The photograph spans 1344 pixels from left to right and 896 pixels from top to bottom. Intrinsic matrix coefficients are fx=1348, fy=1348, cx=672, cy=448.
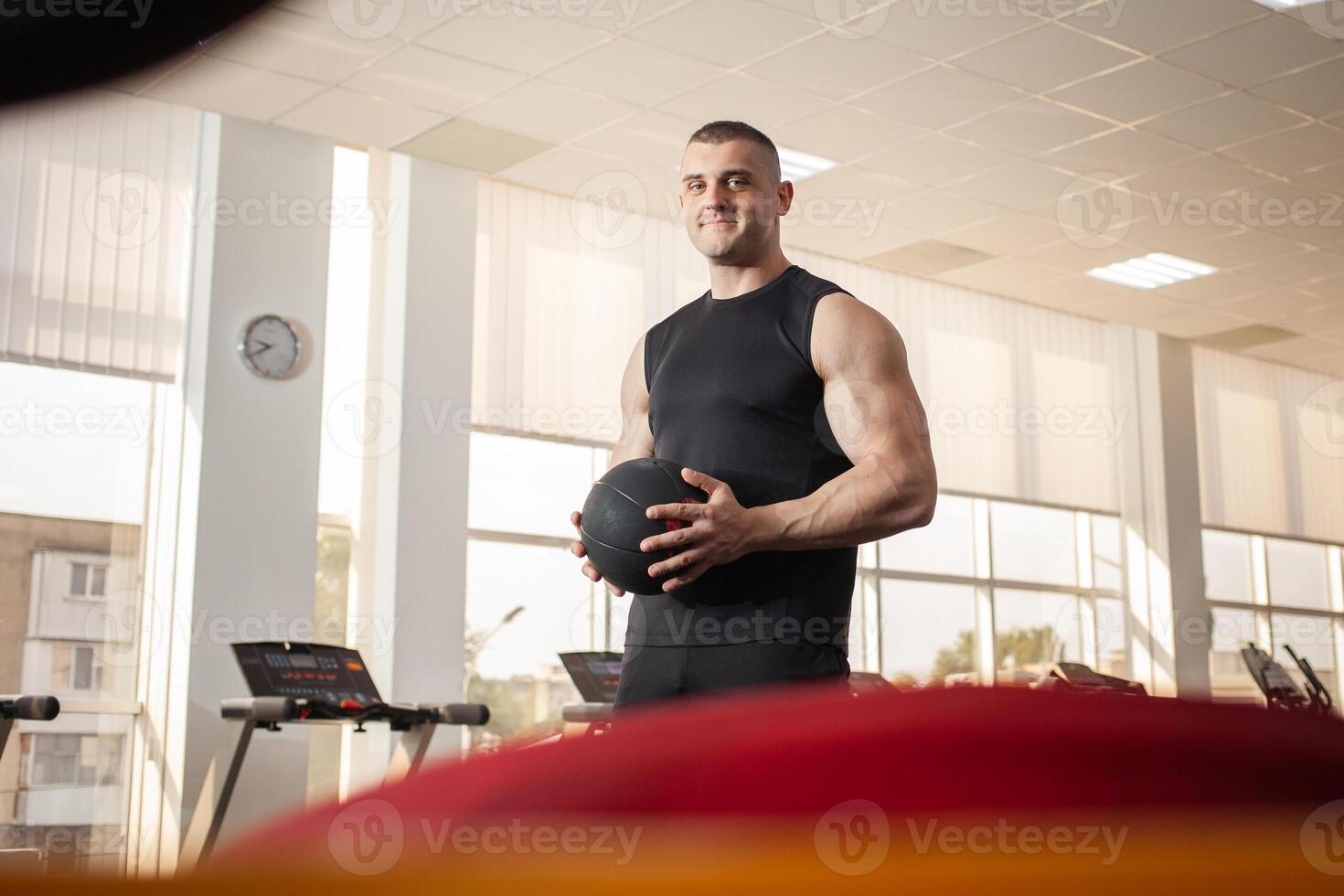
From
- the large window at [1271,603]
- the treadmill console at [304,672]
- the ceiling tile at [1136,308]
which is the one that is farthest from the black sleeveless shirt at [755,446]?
the large window at [1271,603]

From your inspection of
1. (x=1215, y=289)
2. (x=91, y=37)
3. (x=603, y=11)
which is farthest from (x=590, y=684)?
(x=91, y=37)

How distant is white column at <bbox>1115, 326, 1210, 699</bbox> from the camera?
10617mm

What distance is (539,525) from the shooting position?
8.19 metres

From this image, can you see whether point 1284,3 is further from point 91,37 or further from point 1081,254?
point 91,37

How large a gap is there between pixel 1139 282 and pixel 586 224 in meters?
4.18

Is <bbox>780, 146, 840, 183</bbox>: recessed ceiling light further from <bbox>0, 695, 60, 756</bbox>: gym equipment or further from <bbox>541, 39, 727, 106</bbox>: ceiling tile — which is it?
<bbox>0, 695, 60, 756</bbox>: gym equipment

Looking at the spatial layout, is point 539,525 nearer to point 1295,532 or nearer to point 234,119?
point 234,119

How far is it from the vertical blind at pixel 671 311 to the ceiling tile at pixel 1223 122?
8.33 feet

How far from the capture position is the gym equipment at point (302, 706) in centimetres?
538

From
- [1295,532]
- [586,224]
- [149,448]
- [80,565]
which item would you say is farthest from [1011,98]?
[1295,532]

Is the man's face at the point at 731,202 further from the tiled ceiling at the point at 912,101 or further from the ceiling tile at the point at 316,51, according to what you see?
the ceiling tile at the point at 316,51

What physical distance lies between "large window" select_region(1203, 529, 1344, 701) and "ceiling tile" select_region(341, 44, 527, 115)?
24.3ft

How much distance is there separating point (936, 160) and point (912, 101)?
82cm

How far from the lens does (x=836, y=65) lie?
6.43 metres
